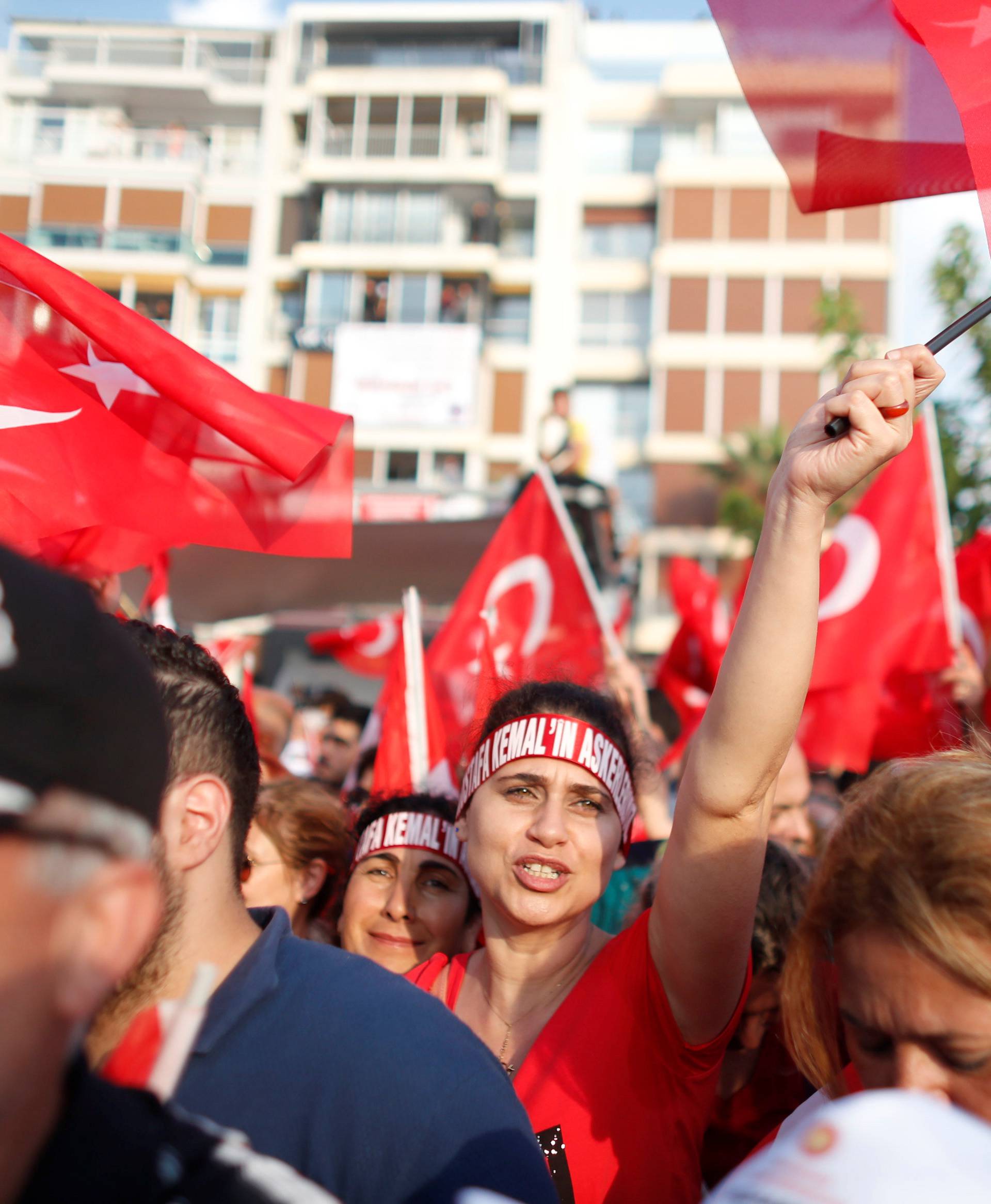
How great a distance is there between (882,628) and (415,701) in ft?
6.81

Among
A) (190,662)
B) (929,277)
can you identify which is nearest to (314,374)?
(929,277)

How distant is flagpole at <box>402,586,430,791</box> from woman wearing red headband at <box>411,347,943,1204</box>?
56.6 inches

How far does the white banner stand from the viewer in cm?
3362

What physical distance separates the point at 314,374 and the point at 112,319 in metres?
32.7

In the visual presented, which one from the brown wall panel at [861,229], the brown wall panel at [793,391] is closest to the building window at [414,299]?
the brown wall panel at [793,391]

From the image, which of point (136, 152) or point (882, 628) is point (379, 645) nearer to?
point (882, 628)

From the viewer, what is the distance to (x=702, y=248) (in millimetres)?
33625

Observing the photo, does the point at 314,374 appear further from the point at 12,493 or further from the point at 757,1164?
the point at 757,1164

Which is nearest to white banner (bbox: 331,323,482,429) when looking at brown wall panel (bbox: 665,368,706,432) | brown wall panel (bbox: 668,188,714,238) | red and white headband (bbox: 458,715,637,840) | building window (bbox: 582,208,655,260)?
building window (bbox: 582,208,655,260)

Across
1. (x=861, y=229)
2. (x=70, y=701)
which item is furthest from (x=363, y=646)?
(x=861, y=229)

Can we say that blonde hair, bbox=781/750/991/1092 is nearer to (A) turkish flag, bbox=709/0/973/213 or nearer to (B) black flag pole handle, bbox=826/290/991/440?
(B) black flag pole handle, bbox=826/290/991/440

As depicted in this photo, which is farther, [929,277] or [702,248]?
[702,248]

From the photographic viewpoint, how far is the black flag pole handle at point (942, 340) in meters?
1.69

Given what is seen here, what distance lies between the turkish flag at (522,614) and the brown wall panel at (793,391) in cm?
2927
